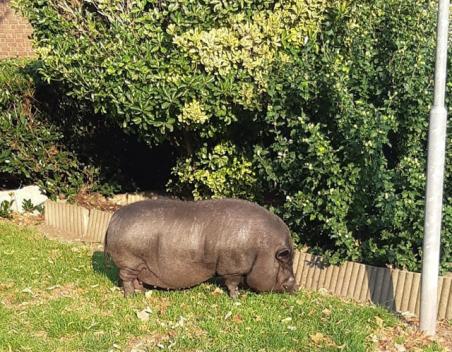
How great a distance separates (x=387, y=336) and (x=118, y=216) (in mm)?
2958

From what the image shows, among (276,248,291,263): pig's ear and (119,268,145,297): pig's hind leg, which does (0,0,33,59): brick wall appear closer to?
(119,268,145,297): pig's hind leg

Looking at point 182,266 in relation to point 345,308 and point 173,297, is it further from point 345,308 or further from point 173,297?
point 345,308

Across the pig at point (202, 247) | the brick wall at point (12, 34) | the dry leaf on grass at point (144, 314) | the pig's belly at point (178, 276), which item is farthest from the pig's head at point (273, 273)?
the brick wall at point (12, 34)

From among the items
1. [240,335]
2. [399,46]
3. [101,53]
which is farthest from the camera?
[101,53]

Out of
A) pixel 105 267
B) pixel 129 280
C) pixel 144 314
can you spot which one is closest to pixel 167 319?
pixel 144 314

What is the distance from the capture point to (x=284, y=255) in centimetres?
636

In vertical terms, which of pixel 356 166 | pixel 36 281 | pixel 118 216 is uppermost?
pixel 356 166

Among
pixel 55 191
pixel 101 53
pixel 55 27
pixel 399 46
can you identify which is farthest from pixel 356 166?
pixel 55 191

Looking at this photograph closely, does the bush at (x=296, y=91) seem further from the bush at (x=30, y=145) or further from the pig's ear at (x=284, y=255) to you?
the bush at (x=30, y=145)

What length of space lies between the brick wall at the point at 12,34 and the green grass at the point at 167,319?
1186 centimetres

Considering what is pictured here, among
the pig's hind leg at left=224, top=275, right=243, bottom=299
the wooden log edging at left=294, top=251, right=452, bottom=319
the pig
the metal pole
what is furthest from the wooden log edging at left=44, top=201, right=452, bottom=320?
the pig's hind leg at left=224, top=275, right=243, bottom=299

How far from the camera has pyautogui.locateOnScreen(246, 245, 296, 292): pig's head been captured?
6309 mm

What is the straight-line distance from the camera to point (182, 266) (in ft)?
20.9

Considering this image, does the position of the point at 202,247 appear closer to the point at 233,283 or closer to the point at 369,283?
the point at 233,283
